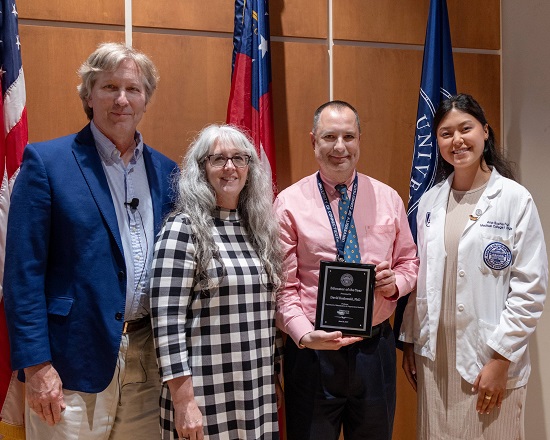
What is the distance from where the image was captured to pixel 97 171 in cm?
206

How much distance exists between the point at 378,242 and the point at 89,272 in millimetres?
1124

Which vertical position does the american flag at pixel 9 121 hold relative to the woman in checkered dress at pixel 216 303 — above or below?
above

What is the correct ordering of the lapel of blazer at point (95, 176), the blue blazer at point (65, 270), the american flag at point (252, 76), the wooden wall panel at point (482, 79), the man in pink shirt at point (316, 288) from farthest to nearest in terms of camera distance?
the wooden wall panel at point (482, 79) < the american flag at point (252, 76) < the man in pink shirt at point (316, 288) < the lapel of blazer at point (95, 176) < the blue blazer at point (65, 270)

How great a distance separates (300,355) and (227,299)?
18.3 inches

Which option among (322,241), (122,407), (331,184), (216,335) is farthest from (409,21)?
(122,407)

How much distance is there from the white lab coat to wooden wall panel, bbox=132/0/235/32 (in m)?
1.59

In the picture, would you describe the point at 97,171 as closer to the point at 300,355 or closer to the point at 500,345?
the point at 300,355

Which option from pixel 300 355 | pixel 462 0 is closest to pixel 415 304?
pixel 300 355

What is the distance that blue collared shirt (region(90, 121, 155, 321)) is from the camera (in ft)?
6.74

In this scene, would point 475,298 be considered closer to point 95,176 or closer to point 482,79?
point 95,176

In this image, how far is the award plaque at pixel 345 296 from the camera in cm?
217

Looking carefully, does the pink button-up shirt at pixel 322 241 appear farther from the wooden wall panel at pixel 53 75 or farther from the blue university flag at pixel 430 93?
the wooden wall panel at pixel 53 75

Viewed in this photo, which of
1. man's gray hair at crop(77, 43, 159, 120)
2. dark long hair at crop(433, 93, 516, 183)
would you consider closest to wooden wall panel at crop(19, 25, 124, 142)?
man's gray hair at crop(77, 43, 159, 120)

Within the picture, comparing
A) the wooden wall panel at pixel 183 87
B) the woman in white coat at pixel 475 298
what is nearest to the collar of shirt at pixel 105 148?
the wooden wall panel at pixel 183 87
